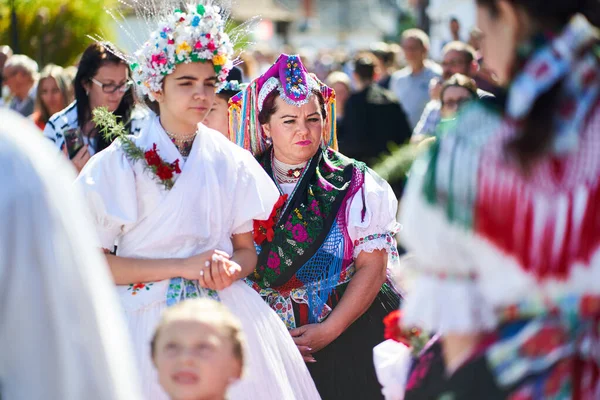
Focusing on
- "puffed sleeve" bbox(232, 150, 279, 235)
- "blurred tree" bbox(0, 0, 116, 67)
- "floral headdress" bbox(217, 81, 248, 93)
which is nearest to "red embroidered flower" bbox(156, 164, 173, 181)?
"puffed sleeve" bbox(232, 150, 279, 235)

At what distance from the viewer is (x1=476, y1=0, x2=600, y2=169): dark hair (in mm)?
2100

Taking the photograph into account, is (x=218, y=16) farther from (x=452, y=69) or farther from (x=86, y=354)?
(x=452, y=69)

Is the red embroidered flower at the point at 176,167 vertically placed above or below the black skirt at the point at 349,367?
above

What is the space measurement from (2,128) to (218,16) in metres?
2.22

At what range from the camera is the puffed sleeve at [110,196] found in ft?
11.7

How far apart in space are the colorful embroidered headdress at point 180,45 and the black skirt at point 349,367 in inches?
52.2

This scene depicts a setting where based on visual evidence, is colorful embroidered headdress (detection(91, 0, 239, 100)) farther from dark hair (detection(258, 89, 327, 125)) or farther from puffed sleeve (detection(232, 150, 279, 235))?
dark hair (detection(258, 89, 327, 125))

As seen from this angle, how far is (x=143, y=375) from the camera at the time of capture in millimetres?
3502

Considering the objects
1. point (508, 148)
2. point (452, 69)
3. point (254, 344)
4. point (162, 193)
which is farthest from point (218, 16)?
point (452, 69)

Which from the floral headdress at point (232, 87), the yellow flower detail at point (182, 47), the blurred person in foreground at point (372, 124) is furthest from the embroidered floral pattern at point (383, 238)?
the blurred person in foreground at point (372, 124)

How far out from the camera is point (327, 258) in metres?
4.32

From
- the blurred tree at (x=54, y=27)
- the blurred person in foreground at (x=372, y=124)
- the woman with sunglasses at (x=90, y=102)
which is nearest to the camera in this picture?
the woman with sunglasses at (x=90, y=102)

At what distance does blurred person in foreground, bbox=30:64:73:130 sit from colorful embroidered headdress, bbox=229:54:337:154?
322 cm

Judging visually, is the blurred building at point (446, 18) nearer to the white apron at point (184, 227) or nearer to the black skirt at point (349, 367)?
the black skirt at point (349, 367)
